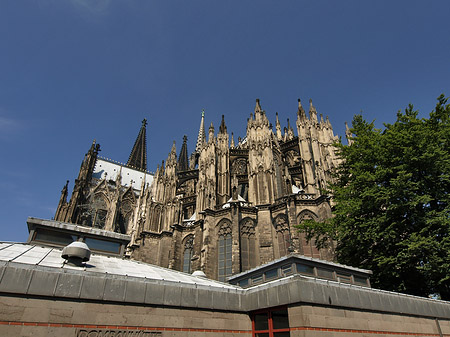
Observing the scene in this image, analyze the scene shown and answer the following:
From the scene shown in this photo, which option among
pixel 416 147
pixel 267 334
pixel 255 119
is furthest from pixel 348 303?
pixel 255 119

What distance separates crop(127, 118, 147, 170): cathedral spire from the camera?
75500 mm

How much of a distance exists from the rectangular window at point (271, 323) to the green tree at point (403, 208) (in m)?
7.89

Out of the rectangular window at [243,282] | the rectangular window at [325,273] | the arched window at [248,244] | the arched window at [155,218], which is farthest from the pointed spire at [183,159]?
the rectangular window at [325,273]

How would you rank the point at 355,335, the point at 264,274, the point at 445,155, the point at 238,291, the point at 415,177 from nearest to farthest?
1. the point at 355,335
2. the point at 238,291
3. the point at 264,274
4. the point at 445,155
5. the point at 415,177

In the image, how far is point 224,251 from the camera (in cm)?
2291

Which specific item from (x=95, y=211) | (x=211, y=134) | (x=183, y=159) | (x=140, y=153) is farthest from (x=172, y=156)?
(x=140, y=153)

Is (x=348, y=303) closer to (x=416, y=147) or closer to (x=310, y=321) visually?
(x=310, y=321)

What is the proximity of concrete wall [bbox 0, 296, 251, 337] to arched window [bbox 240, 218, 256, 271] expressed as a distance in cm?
1343

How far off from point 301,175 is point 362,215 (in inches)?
526

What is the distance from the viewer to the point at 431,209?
551 inches

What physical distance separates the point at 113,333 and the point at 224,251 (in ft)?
54.9

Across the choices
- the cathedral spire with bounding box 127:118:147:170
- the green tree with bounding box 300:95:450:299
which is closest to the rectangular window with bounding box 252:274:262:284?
the green tree with bounding box 300:95:450:299

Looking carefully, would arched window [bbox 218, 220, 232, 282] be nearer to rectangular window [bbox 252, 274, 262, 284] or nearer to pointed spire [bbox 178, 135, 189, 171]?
rectangular window [bbox 252, 274, 262, 284]

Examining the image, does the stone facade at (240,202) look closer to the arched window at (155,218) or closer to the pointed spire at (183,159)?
the arched window at (155,218)
